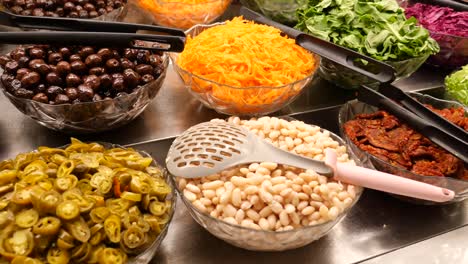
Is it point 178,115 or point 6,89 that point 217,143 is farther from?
point 6,89

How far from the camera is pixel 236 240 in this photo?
1.12 metres

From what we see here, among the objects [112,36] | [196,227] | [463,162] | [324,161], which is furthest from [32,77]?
[463,162]

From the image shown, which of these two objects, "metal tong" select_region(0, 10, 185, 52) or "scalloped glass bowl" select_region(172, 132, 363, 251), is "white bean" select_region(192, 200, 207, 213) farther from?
"metal tong" select_region(0, 10, 185, 52)

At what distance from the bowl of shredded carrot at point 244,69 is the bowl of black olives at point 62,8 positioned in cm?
49

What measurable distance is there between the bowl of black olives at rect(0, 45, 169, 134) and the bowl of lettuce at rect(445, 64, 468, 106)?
3.99 feet

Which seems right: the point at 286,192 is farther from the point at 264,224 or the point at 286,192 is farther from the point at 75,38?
the point at 75,38

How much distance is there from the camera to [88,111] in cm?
136

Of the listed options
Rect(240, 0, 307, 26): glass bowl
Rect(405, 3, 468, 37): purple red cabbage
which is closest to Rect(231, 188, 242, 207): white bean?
Rect(240, 0, 307, 26): glass bowl

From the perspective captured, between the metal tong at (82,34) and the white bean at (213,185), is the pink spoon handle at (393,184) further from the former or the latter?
the metal tong at (82,34)

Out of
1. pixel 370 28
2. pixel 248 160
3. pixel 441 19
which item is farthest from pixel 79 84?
pixel 441 19

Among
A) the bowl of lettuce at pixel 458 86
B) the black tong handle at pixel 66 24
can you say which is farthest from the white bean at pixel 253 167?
the bowl of lettuce at pixel 458 86

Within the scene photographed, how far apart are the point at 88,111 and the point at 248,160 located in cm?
55

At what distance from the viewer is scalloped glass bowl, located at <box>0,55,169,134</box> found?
134cm

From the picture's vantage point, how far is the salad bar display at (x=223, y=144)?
1.07m
